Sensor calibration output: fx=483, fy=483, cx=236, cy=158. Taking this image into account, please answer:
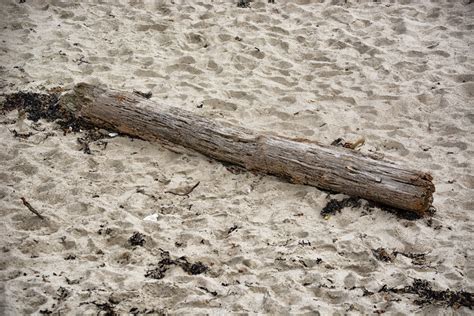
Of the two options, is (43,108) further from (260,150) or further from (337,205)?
(337,205)

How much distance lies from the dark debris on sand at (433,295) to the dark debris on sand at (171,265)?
4.03 feet

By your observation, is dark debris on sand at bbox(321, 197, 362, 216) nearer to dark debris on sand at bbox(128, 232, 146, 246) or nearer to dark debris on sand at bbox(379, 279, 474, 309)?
dark debris on sand at bbox(379, 279, 474, 309)

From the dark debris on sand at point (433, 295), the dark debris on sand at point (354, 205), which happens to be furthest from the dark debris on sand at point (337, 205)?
the dark debris on sand at point (433, 295)

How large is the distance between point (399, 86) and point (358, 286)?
2.98m

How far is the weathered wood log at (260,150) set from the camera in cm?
377

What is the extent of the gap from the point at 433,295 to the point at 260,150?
1792 millimetres

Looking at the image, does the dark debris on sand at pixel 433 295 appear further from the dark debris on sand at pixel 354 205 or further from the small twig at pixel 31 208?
the small twig at pixel 31 208

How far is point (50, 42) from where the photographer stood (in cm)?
619

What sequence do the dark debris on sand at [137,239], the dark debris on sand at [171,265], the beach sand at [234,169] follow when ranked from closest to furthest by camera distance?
the beach sand at [234,169], the dark debris on sand at [171,265], the dark debris on sand at [137,239]

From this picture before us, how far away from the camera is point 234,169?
4.36m

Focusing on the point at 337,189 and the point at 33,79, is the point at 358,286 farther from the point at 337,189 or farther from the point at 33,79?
the point at 33,79

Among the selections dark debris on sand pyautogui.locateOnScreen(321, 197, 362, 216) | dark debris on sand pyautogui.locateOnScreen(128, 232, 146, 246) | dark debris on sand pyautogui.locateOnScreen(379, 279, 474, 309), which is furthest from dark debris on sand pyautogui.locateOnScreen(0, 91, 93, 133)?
dark debris on sand pyautogui.locateOnScreen(379, 279, 474, 309)

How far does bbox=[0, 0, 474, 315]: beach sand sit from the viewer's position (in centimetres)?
319

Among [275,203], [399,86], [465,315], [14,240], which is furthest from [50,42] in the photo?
[465,315]
